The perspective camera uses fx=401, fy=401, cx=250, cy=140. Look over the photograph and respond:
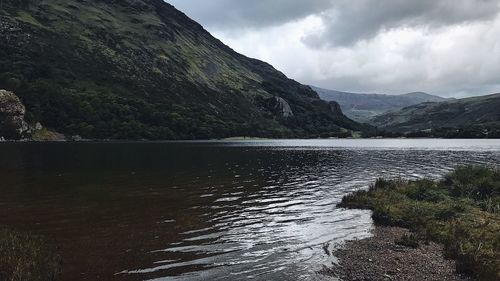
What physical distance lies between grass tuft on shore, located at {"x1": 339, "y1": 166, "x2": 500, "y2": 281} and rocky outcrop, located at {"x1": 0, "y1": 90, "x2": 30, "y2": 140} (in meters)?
196

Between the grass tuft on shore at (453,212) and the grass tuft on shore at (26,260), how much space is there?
19850 mm

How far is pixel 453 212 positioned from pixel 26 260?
2931 centimetres

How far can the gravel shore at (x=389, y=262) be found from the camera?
19578mm

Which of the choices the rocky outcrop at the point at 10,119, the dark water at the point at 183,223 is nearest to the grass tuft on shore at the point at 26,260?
the dark water at the point at 183,223

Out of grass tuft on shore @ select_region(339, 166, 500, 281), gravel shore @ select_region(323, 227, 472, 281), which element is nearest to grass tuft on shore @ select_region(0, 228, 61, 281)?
gravel shore @ select_region(323, 227, 472, 281)

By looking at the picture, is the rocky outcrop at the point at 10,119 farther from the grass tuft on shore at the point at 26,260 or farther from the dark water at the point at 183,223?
the grass tuft on shore at the point at 26,260

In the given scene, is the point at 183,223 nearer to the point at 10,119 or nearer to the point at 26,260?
the point at 26,260

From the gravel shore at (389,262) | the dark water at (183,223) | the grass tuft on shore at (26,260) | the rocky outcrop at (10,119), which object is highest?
the rocky outcrop at (10,119)

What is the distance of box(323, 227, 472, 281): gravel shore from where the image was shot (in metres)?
19.6

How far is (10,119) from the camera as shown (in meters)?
193

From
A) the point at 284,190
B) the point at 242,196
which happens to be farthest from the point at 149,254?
the point at 284,190

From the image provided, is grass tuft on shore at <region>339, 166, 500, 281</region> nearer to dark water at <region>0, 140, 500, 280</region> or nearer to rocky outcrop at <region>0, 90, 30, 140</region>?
dark water at <region>0, 140, 500, 280</region>

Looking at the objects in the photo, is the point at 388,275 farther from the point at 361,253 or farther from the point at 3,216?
the point at 3,216

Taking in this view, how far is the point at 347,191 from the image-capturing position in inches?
2007
